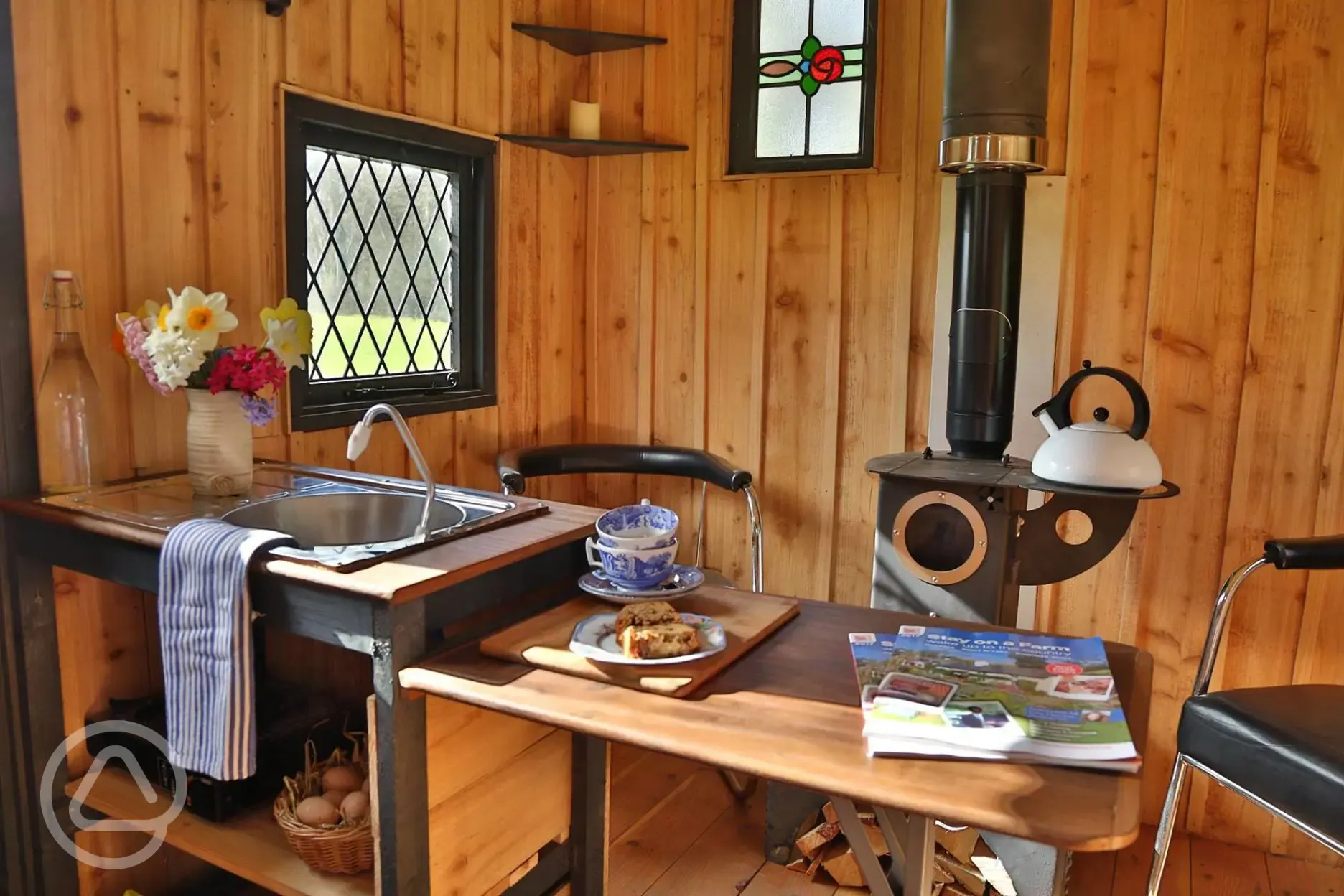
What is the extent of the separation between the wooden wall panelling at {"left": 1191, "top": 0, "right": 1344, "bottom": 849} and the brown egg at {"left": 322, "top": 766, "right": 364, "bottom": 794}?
1.92 metres

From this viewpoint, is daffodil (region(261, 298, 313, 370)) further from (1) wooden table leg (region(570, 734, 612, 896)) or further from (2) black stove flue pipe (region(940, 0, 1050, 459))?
(2) black stove flue pipe (region(940, 0, 1050, 459))

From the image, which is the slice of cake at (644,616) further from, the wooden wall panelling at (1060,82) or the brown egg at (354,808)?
the wooden wall panelling at (1060,82)

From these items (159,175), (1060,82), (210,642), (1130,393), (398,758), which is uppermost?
(1060,82)

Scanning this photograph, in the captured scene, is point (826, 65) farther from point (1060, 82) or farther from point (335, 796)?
point (335, 796)

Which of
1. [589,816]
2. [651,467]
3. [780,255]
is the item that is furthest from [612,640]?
[780,255]

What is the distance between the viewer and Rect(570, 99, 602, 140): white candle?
108 inches

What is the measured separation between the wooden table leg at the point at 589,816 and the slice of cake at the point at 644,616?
16.4 inches

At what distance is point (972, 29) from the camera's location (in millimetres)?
2004

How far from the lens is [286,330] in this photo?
5.89 feet

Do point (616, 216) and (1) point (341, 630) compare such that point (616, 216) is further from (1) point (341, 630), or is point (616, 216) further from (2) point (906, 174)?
(1) point (341, 630)

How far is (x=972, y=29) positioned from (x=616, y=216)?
47.6 inches

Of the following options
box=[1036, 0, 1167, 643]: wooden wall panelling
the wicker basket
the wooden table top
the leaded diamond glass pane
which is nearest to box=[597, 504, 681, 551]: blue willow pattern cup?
the wooden table top

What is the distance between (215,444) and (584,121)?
1472mm

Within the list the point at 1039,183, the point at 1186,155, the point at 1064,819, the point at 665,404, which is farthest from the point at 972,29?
the point at 1064,819
